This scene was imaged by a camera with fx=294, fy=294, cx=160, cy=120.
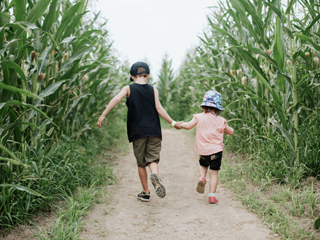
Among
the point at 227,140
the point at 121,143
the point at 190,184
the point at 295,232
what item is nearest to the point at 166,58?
the point at 121,143

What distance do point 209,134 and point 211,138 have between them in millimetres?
51

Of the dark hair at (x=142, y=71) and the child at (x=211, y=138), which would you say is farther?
the dark hair at (x=142, y=71)

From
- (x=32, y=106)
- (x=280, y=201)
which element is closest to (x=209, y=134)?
(x=280, y=201)

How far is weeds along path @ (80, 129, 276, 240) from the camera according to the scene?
2432mm

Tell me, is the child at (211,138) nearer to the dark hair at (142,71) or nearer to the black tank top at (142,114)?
the black tank top at (142,114)

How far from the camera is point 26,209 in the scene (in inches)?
93.8

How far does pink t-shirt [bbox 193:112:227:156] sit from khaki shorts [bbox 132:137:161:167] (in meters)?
0.46

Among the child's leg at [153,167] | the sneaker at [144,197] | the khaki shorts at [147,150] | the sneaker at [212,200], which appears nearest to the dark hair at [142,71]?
the khaki shorts at [147,150]

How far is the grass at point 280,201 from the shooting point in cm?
231

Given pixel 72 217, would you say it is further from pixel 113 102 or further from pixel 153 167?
A: pixel 113 102

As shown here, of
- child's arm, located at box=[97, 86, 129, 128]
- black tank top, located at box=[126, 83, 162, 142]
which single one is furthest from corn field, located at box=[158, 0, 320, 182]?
child's arm, located at box=[97, 86, 129, 128]

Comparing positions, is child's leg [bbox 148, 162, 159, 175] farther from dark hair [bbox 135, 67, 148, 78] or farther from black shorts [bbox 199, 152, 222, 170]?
dark hair [bbox 135, 67, 148, 78]

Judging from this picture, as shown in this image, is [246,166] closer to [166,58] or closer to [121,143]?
[121,143]

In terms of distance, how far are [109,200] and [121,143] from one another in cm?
313
